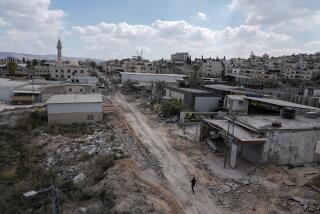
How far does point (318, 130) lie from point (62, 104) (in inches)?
1057

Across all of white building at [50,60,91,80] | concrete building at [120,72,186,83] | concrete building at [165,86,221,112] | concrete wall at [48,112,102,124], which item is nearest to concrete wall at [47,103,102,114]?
concrete wall at [48,112,102,124]

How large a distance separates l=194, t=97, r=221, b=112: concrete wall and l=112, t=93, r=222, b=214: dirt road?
30.5 ft

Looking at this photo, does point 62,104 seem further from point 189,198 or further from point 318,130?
point 318,130

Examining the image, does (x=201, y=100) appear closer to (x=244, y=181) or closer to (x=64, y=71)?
(x=244, y=181)

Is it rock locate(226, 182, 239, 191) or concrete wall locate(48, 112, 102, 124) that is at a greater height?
concrete wall locate(48, 112, 102, 124)

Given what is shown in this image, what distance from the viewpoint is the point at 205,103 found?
40.5m

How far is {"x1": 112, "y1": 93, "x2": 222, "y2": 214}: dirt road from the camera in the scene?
52.1 ft

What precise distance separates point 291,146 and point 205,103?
19110 mm

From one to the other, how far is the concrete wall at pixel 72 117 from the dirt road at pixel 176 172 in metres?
4.68

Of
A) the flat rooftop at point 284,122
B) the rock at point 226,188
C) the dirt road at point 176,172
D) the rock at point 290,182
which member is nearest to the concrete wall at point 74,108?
the dirt road at point 176,172

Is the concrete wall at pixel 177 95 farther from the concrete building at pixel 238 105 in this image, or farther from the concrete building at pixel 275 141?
A: the concrete building at pixel 275 141

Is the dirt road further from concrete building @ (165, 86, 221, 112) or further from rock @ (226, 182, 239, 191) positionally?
concrete building @ (165, 86, 221, 112)

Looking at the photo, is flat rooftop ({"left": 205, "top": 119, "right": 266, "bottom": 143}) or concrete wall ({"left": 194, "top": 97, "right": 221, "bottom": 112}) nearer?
flat rooftop ({"left": 205, "top": 119, "right": 266, "bottom": 143})

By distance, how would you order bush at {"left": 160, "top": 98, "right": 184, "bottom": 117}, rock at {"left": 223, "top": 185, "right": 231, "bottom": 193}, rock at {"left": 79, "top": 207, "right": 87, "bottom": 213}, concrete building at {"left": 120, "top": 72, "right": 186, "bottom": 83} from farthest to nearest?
concrete building at {"left": 120, "top": 72, "right": 186, "bottom": 83} < bush at {"left": 160, "top": 98, "right": 184, "bottom": 117} < rock at {"left": 223, "top": 185, "right": 231, "bottom": 193} < rock at {"left": 79, "top": 207, "right": 87, "bottom": 213}
